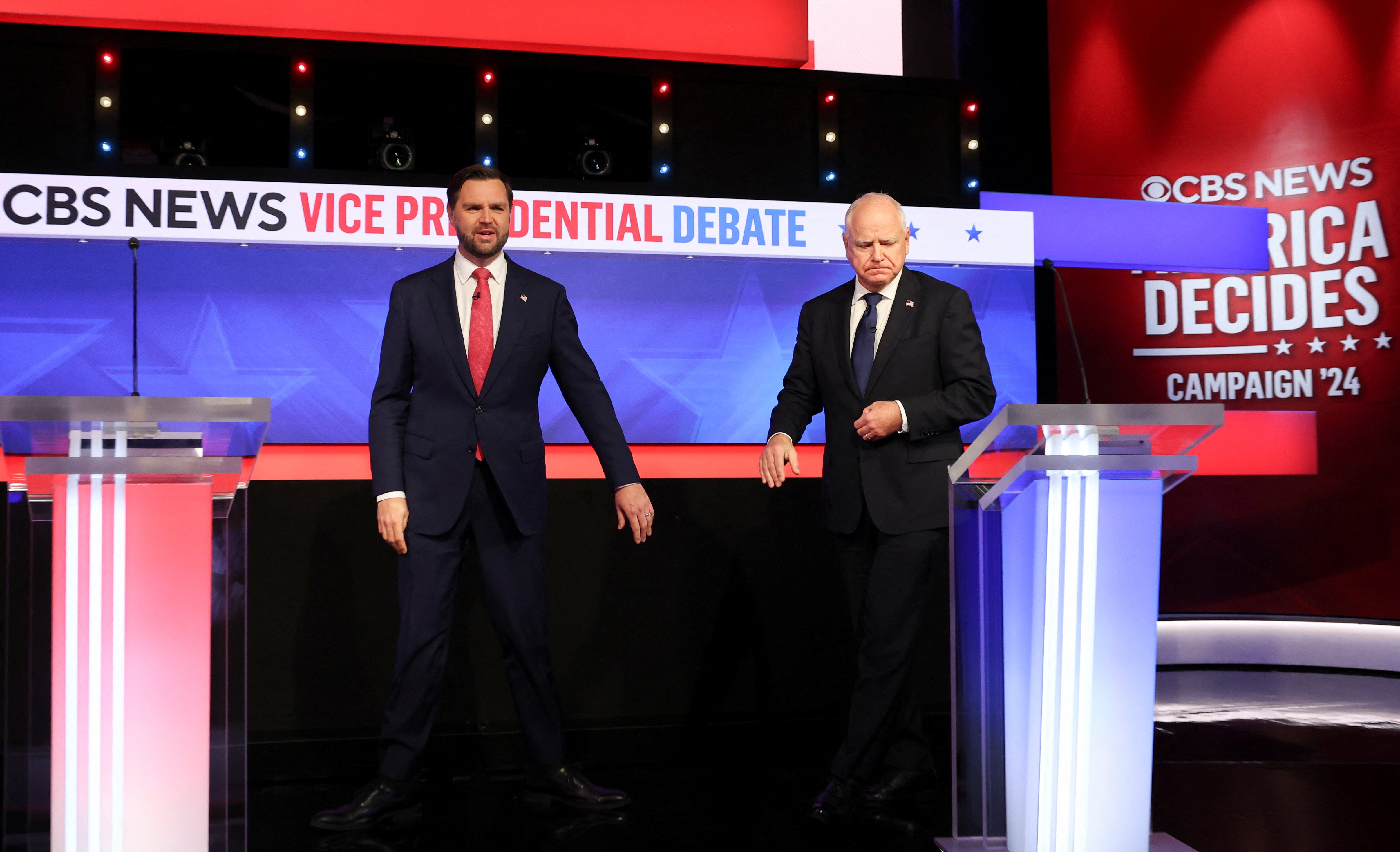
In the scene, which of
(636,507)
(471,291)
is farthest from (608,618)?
(471,291)

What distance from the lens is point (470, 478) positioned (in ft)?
7.43

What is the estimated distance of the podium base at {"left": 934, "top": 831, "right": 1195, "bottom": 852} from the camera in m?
1.79

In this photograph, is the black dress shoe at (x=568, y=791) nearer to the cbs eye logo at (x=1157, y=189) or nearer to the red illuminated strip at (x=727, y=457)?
the red illuminated strip at (x=727, y=457)

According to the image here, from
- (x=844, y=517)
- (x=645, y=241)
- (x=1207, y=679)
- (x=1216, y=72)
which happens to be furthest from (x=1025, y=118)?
(x=844, y=517)

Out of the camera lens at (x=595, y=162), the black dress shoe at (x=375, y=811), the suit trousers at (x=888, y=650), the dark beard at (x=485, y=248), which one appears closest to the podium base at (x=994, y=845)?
the suit trousers at (x=888, y=650)

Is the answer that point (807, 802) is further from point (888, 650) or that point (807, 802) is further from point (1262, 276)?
point (1262, 276)

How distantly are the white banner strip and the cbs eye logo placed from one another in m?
0.93

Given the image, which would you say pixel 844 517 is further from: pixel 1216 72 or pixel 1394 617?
pixel 1216 72

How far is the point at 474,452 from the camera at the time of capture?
7.46ft

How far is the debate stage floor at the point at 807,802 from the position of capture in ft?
6.89

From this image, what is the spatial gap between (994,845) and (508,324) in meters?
1.44

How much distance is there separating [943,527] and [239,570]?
4.59 ft

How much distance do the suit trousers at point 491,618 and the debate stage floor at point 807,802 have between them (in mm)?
183

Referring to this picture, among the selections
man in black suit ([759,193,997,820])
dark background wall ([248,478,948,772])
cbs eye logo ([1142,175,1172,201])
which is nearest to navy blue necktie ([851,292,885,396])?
man in black suit ([759,193,997,820])
